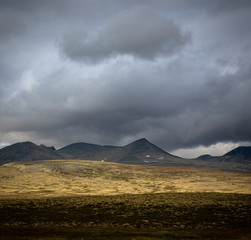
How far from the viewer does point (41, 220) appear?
31688 mm

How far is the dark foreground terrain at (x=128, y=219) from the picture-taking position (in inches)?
899

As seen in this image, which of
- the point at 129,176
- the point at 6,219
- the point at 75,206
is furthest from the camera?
the point at 129,176

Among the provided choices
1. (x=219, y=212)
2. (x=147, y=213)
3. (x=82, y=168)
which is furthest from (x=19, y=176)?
(x=219, y=212)

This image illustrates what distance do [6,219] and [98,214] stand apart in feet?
41.2

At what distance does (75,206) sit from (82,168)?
73.4m

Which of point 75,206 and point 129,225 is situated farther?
point 75,206

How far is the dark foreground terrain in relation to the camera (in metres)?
22.8

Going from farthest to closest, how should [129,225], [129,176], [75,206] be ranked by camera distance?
1. [129,176]
2. [75,206]
3. [129,225]

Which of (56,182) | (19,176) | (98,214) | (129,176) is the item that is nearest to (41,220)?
(98,214)

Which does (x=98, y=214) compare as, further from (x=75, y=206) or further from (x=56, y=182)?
(x=56, y=182)

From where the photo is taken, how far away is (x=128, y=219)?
3241 centimetres

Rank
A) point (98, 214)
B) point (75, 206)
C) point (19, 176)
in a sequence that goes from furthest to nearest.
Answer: point (19, 176)
point (75, 206)
point (98, 214)

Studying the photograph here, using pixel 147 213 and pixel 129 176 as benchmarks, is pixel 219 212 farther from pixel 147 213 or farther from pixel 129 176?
pixel 129 176

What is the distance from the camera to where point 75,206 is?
41625 mm
